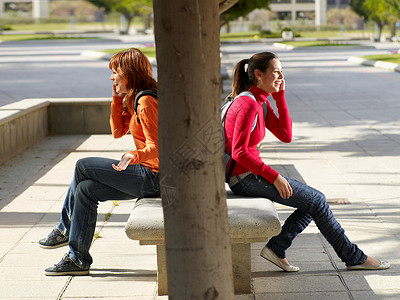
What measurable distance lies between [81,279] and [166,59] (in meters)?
2.26

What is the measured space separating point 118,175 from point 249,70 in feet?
3.40

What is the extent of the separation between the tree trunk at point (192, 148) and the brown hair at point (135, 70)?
1824mm

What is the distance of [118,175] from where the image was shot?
14.3 ft

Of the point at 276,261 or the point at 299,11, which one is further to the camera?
the point at 299,11

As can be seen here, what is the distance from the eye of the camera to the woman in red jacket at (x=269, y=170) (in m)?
4.20

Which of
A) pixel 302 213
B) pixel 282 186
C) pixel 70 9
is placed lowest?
pixel 302 213

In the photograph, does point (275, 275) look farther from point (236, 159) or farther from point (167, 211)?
point (167, 211)

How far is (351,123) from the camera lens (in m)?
11.9

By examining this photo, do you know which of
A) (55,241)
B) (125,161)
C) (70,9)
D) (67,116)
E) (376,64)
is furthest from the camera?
(70,9)

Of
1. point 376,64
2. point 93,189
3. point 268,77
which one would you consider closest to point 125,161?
point 93,189

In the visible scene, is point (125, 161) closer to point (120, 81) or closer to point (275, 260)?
point (120, 81)

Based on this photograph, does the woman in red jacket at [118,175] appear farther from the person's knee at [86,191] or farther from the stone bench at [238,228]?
the stone bench at [238,228]

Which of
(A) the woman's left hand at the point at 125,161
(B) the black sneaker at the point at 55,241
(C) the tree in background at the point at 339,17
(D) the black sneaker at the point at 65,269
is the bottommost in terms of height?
(D) the black sneaker at the point at 65,269

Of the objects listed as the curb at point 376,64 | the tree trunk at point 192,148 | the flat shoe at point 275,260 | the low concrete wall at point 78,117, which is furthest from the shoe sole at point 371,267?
the curb at point 376,64
